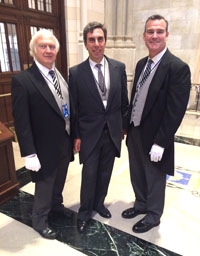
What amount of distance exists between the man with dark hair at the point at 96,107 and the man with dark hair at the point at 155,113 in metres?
0.16

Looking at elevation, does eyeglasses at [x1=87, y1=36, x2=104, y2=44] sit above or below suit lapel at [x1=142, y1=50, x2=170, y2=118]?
above

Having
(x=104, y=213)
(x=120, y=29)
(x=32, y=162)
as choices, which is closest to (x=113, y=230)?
(x=104, y=213)

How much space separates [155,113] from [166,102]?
0.37 ft

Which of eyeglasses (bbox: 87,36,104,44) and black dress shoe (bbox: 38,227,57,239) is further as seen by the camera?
black dress shoe (bbox: 38,227,57,239)

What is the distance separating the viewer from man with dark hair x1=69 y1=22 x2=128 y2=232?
1616 millimetres

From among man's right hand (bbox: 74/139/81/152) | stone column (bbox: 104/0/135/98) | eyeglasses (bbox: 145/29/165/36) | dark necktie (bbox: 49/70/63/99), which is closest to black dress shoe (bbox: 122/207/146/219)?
man's right hand (bbox: 74/139/81/152)

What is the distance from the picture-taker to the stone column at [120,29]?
15.8 feet

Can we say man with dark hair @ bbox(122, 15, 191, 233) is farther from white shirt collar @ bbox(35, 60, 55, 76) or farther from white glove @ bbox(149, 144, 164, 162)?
white shirt collar @ bbox(35, 60, 55, 76)

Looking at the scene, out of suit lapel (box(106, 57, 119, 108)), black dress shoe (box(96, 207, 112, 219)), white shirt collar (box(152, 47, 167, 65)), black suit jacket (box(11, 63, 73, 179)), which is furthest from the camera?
black dress shoe (box(96, 207, 112, 219))

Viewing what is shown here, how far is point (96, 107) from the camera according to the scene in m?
1.64

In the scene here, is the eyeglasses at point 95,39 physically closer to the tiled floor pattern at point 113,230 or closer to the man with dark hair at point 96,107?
the man with dark hair at point 96,107

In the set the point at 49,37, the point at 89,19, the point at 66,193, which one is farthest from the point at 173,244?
the point at 89,19

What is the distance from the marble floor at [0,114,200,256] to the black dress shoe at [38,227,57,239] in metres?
0.03

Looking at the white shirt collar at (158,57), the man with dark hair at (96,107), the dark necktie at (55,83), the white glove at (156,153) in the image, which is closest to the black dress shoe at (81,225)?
the man with dark hair at (96,107)
